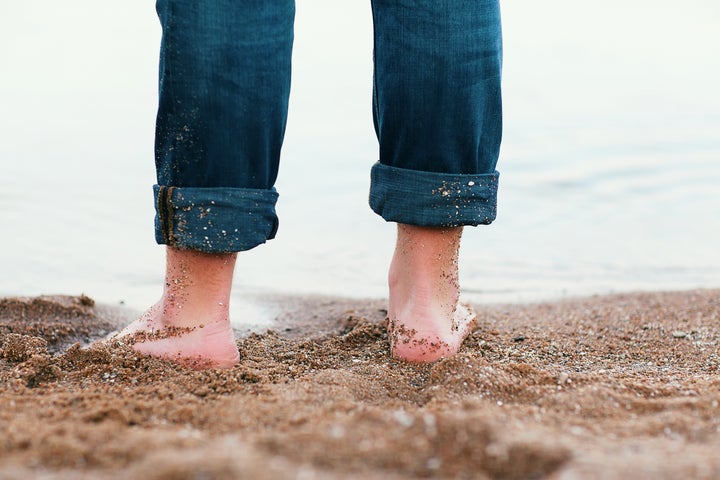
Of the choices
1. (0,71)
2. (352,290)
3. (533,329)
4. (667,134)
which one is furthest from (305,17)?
(533,329)

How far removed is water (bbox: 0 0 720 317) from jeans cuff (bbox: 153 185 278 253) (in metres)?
0.89

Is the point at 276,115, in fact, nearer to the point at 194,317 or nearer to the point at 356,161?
the point at 194,317

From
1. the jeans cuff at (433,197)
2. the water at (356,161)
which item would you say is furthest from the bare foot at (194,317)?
the water at (356,161)

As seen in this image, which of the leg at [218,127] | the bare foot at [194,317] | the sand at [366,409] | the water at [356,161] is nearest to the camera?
the sand at [366,409]

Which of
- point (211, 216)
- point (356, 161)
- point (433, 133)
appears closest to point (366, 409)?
point (211, 216)

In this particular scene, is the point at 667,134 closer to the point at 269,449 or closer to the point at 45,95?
the point at 45,95

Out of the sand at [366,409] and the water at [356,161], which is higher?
the water at [356,161]

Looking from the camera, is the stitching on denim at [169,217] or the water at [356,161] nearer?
the stitching on denim at [169,217]

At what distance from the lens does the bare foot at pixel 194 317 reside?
4.37 ft

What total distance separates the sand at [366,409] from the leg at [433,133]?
166 mm

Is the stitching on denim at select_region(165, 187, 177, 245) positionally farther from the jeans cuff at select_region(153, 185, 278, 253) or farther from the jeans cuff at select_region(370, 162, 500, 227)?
the jeans cuff at select_region(370, 162, 500, 227)

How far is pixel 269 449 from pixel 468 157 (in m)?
0.69

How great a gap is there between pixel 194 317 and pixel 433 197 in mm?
466

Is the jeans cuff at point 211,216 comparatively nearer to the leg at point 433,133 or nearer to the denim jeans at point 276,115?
the denim jeans at point 276,115
